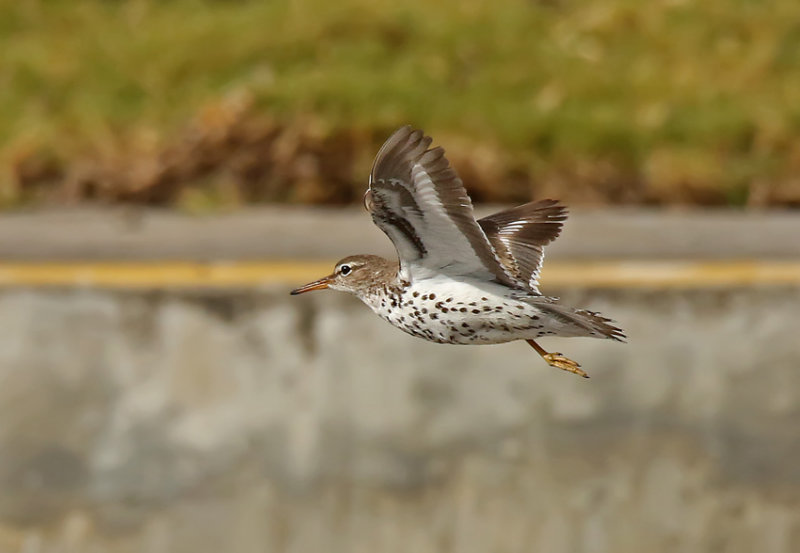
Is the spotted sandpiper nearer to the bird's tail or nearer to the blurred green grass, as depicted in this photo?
the bird's tail

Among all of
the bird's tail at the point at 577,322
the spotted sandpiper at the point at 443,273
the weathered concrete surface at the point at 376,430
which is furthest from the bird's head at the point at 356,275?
the weathered concrete surface at the point at 376,430

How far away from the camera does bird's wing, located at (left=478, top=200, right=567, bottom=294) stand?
452cm

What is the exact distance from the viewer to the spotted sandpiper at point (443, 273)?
139 inches

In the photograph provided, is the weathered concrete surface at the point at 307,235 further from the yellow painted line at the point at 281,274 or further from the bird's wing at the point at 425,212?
the bird's wing at the point at 425,212

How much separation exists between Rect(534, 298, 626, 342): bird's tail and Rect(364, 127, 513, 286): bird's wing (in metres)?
0.17

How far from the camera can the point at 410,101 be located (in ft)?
31.5

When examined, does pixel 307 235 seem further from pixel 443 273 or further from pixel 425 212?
pixel 425 212

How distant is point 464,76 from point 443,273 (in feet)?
20.6

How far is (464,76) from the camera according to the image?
10070 millimetres

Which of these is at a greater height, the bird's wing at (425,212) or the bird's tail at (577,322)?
the bird's wing at (425,212)

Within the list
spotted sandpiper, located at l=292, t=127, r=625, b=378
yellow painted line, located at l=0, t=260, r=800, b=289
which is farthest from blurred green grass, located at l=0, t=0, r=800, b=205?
spotted sandpiper, located at l=292, t=127, r=625, b=378

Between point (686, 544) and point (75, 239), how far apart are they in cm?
416

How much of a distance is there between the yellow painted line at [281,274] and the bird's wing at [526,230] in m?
3.48

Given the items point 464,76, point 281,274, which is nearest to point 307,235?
point 281,274
